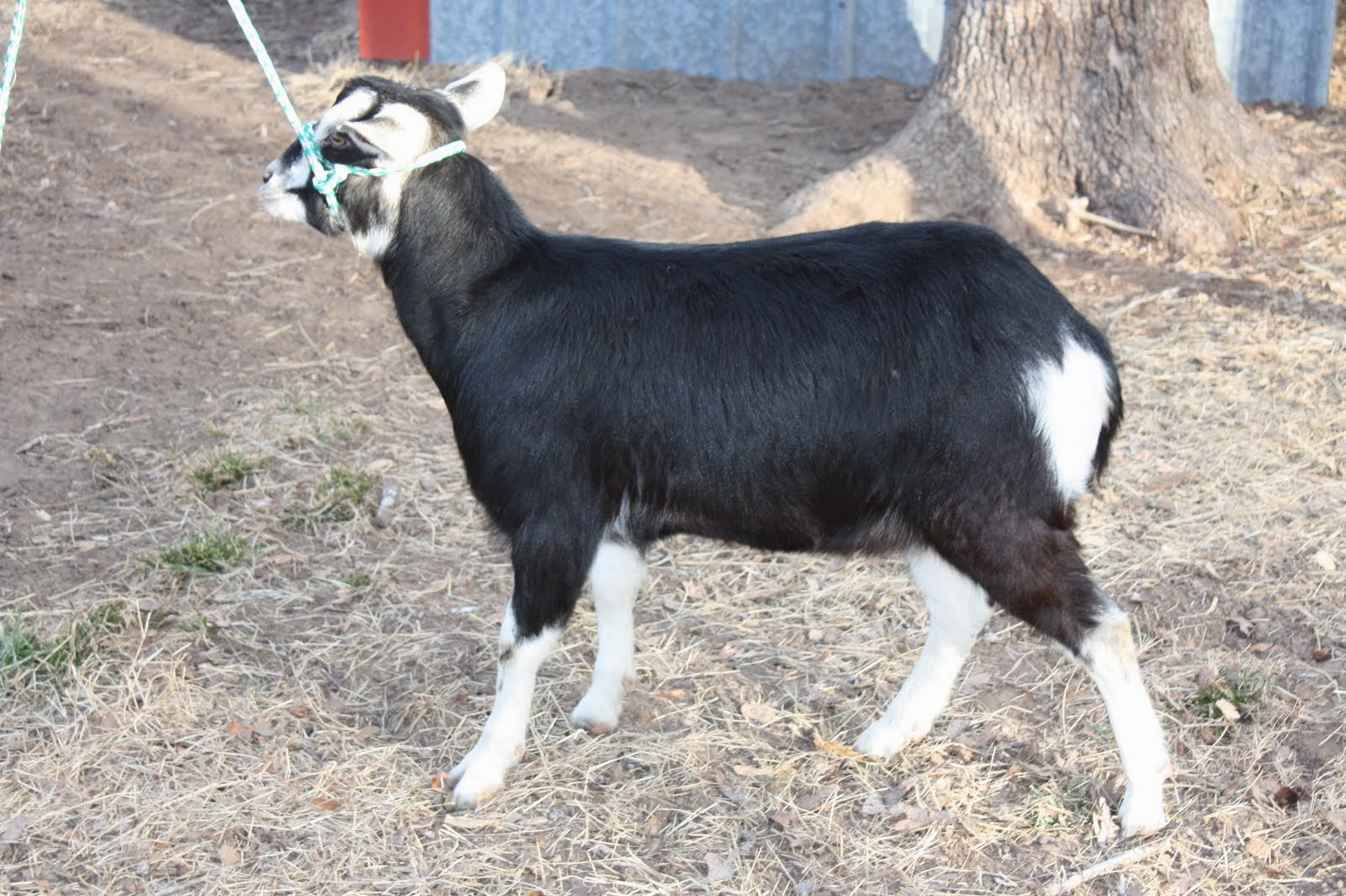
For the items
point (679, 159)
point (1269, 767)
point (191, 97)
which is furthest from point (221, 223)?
point (1269, 767)

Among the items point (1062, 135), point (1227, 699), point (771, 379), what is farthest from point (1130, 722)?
point (1062, 135)

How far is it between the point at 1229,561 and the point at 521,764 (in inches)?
104

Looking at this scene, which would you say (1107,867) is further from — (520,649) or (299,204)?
(299,204)

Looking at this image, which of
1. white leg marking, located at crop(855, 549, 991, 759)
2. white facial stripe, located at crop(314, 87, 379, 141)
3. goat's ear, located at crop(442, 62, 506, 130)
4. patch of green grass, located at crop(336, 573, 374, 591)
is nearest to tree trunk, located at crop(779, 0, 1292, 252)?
patch of green grass, located at crop(336, 573, 374, 591)

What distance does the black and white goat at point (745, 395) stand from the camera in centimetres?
346

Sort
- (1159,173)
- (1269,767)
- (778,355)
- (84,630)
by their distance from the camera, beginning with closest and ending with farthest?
(778,355)
(1269,767)
(84,630)
(1159,173)

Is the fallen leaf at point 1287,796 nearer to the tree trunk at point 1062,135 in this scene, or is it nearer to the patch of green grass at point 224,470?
the patch of green grass at point 224,470

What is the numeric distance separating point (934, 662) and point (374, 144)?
218cm

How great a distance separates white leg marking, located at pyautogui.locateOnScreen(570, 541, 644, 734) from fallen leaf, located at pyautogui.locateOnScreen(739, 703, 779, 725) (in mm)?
394

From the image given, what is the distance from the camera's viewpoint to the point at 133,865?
3.61 m

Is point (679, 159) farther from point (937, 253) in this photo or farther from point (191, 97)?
point (937, 253)

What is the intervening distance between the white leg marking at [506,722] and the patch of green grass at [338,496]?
5.56 feet

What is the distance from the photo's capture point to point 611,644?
425cm

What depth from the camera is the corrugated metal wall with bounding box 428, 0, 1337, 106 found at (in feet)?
32.6
